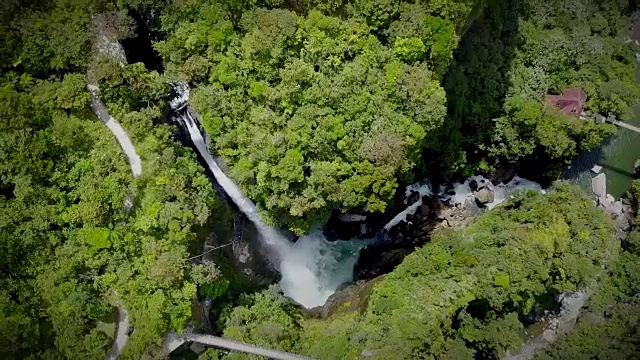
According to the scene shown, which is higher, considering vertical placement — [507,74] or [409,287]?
[507,74]

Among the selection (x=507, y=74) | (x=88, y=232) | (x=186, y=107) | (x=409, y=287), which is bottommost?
(x=409, y=287)

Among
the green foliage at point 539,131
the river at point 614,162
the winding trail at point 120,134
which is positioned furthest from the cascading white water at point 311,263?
the river at point 614,162

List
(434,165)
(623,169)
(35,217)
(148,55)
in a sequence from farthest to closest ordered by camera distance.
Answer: (623,169) → (434,165) → (148,55) → (35,217)

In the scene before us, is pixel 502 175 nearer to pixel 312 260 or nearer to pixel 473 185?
pixel 473 185

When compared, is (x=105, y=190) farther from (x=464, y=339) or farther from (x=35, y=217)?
(x=464, y=339)

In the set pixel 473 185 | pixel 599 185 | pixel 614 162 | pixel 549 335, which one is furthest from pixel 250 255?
pixel 614 162

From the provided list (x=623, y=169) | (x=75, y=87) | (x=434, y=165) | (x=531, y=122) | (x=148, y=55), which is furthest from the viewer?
(x=623, y=169)

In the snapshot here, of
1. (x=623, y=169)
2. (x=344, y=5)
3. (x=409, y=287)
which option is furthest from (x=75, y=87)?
(x=623, y=169)
